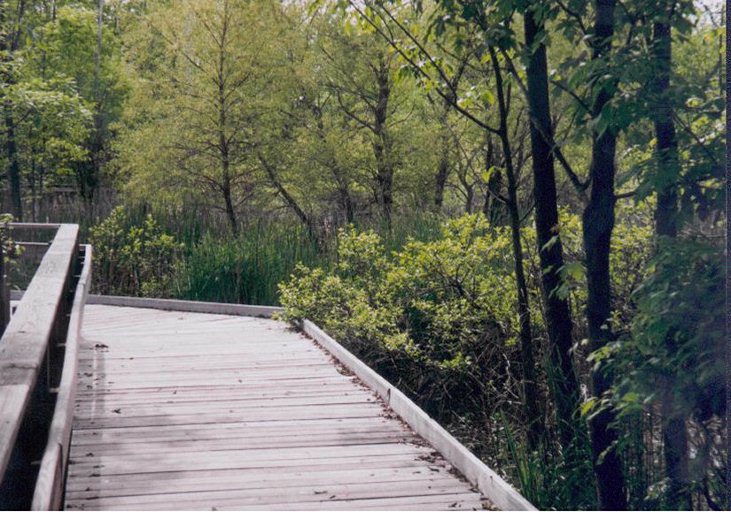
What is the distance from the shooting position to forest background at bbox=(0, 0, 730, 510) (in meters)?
2.28

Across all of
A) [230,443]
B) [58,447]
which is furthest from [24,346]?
[230,443]

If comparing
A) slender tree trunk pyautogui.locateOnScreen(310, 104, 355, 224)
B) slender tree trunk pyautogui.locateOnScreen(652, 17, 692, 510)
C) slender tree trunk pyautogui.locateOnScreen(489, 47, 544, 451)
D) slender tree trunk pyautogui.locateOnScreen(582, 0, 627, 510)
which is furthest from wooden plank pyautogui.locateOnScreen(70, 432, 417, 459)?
slender tree trunk pyautogui.locateOnScreen(310, 104, 355, 224)

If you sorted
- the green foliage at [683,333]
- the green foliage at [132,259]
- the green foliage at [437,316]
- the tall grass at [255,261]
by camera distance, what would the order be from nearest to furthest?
the green foliage at [683,333] → the green foliage at [437,316] → the tall grass at [255,261] → the green foliage at [132,259]

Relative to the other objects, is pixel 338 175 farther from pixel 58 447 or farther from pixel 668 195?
pixel 58 447

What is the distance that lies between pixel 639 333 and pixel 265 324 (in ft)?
16.5

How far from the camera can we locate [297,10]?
1419 cm

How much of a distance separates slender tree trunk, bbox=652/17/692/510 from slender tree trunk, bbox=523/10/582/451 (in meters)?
0.88

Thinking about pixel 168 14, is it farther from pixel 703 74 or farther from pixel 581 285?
pixel 703 74

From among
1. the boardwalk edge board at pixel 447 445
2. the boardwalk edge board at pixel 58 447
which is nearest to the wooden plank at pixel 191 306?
the boardwalk edge board at pixel 447 445

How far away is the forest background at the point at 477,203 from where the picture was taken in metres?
2.28

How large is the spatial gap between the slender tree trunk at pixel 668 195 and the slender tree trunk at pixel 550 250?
884 millimetres

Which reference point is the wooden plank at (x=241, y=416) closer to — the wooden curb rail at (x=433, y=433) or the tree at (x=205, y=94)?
the wooden curb rail at (x=433, y=433)

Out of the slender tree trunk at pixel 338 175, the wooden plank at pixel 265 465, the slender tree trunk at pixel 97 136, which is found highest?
the slender tree trunk at pixel 97 136

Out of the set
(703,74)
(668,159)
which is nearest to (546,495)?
(668,159)
